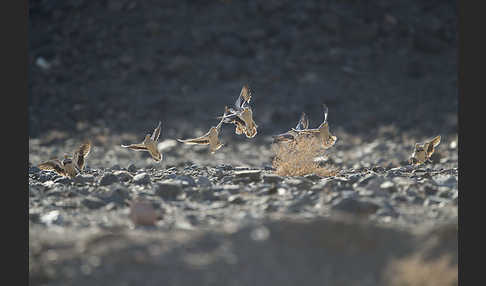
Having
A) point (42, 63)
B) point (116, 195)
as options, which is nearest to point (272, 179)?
point (116, 195)

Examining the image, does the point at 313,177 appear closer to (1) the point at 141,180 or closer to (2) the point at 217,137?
(2) the point at 217,137

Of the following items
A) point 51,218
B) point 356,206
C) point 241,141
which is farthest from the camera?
point 241,141

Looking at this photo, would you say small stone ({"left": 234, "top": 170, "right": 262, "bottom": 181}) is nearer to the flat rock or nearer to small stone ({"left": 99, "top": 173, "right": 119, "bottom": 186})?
small stone ({"left": 99, "top": 173, "right": 119, "bottom": 186})

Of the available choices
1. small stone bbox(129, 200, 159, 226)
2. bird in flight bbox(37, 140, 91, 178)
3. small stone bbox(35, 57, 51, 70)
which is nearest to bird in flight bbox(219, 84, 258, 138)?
bird in flight bbox(37, 140, 91, 178)

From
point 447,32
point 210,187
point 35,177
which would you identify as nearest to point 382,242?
point 210,187

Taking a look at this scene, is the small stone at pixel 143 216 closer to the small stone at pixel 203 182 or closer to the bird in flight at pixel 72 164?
the small stone at pixel 203 182

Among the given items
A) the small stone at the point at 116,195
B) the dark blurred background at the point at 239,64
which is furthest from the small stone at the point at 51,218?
the dark blurred background at the point at 239,64

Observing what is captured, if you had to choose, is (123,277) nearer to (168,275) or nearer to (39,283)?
(168,275)
